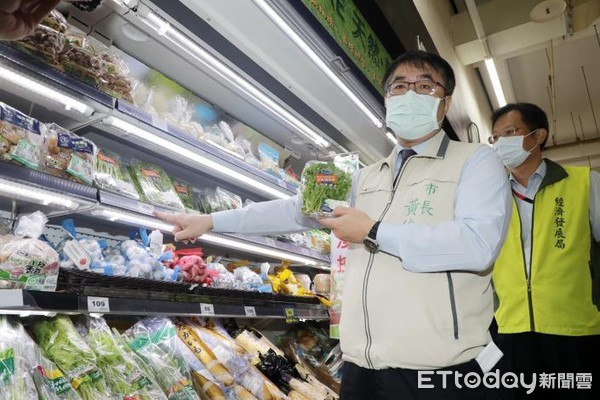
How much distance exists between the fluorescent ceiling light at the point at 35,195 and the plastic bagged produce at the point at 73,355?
1.62 feet

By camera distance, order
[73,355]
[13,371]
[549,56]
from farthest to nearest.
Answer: [549,56], [73,355], [13,371]

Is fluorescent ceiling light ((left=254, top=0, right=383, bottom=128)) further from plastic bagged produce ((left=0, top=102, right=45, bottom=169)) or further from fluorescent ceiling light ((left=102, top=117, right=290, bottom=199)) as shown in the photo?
plastic bagged produce ((left=0, top=102, right=45, bottom=169))

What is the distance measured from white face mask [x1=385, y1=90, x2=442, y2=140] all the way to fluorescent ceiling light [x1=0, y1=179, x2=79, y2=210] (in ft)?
4.44

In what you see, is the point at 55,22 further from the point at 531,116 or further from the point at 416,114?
the point at 531,116

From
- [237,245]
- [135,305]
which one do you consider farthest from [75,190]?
[237,245]

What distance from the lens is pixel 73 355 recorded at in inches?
70.1

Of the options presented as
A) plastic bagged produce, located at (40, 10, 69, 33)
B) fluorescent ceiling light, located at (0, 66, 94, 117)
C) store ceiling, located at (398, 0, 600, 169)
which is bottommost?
fluorescent ceiling light, located at (0, 66, 94, 117)

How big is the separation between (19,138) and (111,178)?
47 cm

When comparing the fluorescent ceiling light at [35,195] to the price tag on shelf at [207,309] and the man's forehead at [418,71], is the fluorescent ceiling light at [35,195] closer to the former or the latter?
the price tag on shelf at [207,309]

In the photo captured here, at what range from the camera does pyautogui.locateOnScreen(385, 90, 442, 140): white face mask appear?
1.73 meters

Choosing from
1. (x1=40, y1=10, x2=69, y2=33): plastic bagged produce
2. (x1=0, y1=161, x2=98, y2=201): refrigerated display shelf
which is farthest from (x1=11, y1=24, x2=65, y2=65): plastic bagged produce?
(x1=0, y1=161, x2=98, y2=201): refrigerated display shelf

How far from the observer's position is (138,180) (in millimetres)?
2486

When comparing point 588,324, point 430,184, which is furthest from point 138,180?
point 588,324

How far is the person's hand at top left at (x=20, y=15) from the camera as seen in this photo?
2.54ft
